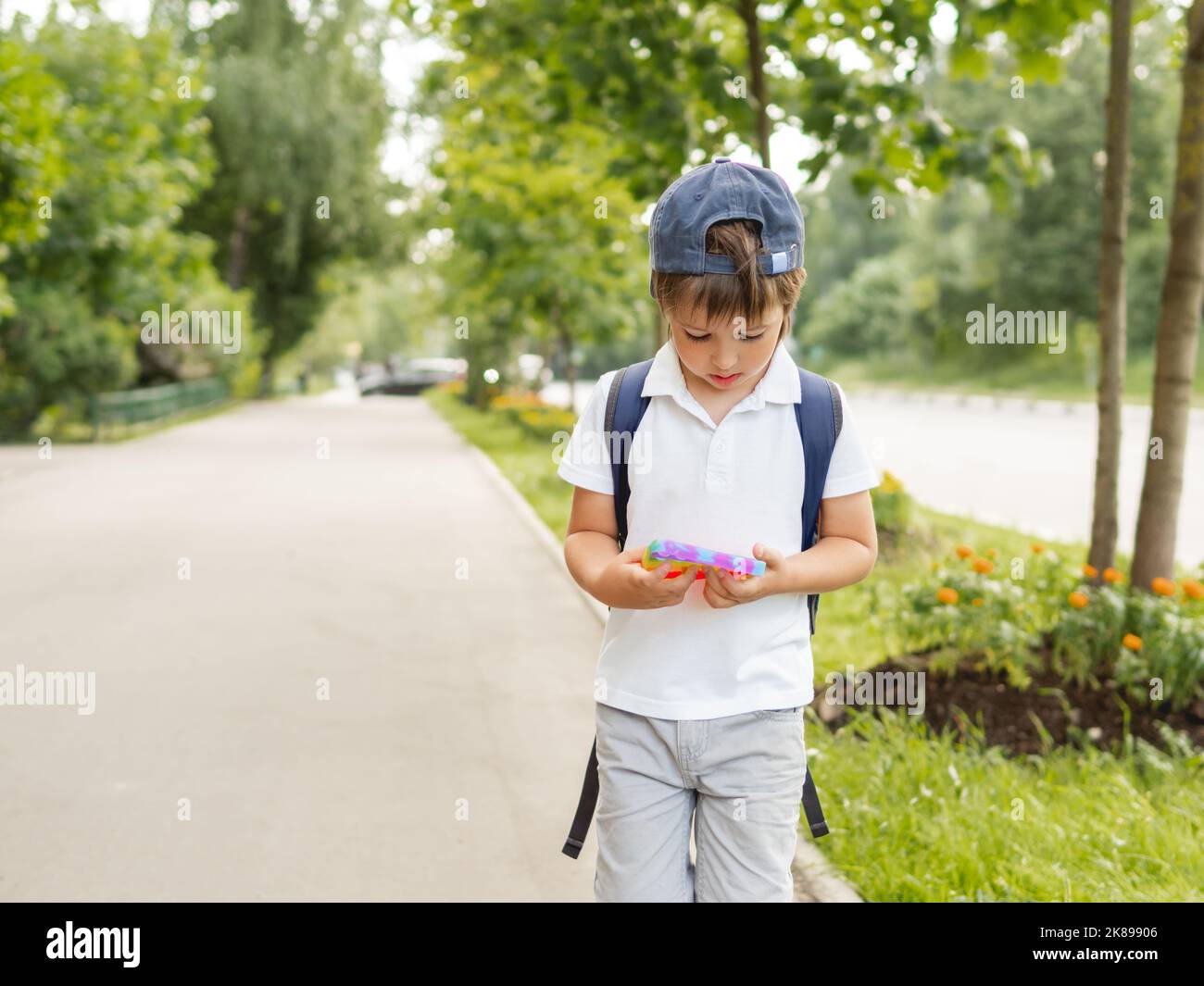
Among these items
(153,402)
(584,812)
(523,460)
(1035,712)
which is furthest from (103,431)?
(584,812)

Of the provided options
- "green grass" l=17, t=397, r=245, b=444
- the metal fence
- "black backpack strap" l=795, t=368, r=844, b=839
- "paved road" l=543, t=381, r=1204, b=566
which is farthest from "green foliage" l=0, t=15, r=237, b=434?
"black backpack strap" l=795, t=368, r=844, b=839

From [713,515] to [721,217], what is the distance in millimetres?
515

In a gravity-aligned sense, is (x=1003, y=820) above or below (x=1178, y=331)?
below

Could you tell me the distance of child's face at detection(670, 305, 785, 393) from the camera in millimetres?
1988

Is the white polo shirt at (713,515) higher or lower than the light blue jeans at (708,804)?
higher

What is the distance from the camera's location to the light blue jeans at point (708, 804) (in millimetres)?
2090

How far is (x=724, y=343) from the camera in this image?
2.00 meters

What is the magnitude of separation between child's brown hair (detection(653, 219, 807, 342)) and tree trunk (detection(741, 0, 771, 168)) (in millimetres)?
3949

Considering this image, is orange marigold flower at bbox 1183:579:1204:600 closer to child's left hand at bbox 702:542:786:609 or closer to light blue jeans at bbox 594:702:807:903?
light blue jeans at bbox 594:702:807:903

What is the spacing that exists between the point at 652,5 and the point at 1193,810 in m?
4.42

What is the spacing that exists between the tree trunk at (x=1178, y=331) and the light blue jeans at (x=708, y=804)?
316 cm

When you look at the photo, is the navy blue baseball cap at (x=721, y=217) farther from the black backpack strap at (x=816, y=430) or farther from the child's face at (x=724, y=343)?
the black backpack strap at (x=816, y=430)

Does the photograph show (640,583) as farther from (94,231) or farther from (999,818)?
(94,231)

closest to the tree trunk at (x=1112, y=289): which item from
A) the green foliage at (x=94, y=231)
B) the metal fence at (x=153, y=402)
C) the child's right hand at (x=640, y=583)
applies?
the child's right hand at (x=640, y=583)
